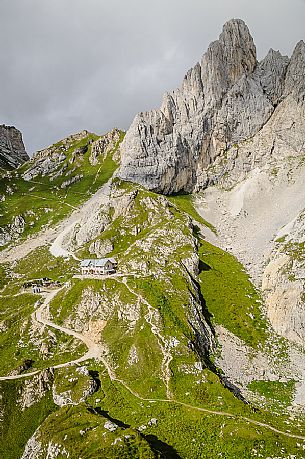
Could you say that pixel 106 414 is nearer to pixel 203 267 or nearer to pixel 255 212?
pixel 203 267

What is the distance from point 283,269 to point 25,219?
118 meters

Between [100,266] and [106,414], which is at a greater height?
[100,266]

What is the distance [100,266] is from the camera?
99.8 metres

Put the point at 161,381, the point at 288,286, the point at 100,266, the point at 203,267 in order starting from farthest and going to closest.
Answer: the point at 203,267 < the point at 100,266 < the point at 288,286 < the point at 161,381

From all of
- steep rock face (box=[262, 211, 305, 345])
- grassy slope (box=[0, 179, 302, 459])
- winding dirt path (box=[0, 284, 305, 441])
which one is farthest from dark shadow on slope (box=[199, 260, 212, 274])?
winding dirt path (box=[0, 284, 305, 441])

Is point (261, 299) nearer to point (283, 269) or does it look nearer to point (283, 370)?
point (283, 269)

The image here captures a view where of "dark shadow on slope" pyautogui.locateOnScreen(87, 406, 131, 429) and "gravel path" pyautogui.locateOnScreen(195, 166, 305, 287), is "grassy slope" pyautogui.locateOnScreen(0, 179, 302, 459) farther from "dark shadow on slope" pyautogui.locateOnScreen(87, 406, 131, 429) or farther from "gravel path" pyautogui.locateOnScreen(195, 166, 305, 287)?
"gravel path" pyautogui.locateOnScreen(195, 166, 305, 287)

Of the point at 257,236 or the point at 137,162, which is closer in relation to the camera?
the point at 257,236

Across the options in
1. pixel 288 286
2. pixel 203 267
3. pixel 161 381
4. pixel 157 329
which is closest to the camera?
pixel 161 381

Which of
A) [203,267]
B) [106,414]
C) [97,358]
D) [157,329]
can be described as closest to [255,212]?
[203,267]

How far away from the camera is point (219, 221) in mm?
165250

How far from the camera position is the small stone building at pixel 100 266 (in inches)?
3890

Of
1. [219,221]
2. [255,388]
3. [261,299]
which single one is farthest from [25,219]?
[255,388]

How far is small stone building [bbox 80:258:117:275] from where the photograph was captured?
98.8m
